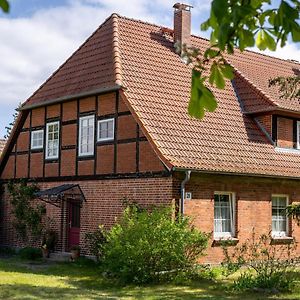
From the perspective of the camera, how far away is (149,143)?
17.7 metres

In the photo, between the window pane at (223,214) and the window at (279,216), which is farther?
the window at (279,216)

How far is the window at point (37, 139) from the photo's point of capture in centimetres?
2273

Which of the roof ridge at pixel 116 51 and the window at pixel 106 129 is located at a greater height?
the roof ridge at pixel 116 51

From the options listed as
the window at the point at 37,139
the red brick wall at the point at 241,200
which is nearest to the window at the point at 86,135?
the window at the point at 37,139

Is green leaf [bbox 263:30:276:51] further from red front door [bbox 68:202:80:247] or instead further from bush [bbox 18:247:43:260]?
bush [bbox 18:247:43:260]

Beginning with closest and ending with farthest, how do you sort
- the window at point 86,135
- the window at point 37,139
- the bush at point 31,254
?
the window at point 86,135 → the bush at point 31,254 → the window at point 37,139

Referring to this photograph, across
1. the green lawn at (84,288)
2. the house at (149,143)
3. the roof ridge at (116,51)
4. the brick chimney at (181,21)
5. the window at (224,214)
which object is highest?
the brick chimney at (181,21)

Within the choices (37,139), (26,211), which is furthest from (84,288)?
(37,139)

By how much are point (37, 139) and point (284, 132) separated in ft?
30.4

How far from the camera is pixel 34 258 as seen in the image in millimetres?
21062

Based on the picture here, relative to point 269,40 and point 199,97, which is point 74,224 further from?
point 199,97

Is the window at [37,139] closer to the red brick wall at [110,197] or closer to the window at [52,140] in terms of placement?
the window at [52,140]

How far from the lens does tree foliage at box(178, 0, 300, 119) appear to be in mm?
2785

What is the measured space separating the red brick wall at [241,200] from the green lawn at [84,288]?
3.17m
